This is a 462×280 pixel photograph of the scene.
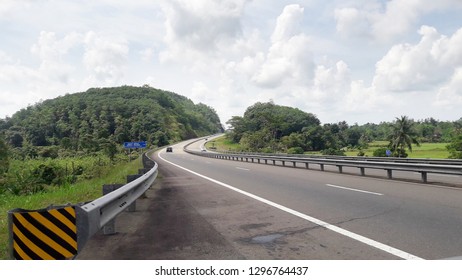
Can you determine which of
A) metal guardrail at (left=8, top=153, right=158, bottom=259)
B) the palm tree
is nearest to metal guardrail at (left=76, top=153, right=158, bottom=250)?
metal guardrail at (left=8, top=153, right=158, bottom=259)

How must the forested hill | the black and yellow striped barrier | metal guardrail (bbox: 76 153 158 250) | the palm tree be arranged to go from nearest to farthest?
the black and yellow striped barrier < metal guardrail (bbox: 76 153 158 250) < the palm tree < the forested hill

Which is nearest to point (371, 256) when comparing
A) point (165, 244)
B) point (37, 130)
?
point (165, 244)

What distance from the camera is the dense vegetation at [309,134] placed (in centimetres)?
7779

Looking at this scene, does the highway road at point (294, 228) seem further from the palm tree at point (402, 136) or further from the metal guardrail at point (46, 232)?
→ the palm tree at point (402, 136)

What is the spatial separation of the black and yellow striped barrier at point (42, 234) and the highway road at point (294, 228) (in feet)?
3.52

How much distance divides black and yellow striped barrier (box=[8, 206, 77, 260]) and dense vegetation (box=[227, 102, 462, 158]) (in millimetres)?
72440

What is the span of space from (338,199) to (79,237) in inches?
285

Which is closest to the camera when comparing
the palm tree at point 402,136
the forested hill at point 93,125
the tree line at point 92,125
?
the palm tree at point 402,136

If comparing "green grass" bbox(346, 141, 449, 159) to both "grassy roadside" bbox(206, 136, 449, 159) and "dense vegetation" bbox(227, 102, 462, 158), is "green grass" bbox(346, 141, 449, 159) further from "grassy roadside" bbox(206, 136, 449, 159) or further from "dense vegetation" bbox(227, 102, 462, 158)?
"dense vegetation" bbox(227, 102, 462, 158)

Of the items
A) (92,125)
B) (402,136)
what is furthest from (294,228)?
(92,125)

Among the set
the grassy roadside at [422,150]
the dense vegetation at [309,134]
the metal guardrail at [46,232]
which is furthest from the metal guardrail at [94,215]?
the grassy roadside at [422,150]

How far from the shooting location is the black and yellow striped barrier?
4105 mm

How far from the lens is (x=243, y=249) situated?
5320 millimetres
